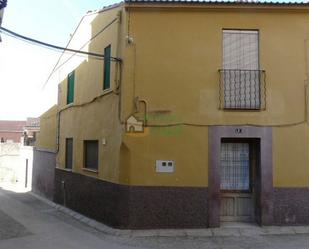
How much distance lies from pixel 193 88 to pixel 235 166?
7.45 feet

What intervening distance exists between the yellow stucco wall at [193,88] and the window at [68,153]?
5423mm

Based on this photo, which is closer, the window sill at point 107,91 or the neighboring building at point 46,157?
the window sill at point 107,91

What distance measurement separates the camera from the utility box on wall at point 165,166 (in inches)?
461

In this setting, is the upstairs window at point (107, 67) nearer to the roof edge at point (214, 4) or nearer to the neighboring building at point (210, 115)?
the neighboring building at point (210, 115)

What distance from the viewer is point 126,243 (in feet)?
34.2

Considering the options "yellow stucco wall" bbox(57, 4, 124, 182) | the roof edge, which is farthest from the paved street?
the roof edge

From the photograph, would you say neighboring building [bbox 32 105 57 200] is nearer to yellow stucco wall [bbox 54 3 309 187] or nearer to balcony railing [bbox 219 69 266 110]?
yellow stucco wall [bbox 54 3 309 187]

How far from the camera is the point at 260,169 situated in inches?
462

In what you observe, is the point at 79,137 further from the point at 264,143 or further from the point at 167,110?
the point at 264,143

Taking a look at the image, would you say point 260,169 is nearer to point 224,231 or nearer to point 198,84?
point 224,231

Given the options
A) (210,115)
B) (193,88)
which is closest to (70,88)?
(193,88)

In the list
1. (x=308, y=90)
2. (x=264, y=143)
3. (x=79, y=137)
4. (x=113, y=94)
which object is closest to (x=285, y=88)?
(x=308, y=90)

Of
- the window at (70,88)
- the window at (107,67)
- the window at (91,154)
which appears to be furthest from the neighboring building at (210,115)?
the window at (70,88)

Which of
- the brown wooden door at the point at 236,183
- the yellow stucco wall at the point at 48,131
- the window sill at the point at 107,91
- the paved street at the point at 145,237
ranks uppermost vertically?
the window sill at the point at 107,91
